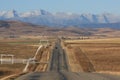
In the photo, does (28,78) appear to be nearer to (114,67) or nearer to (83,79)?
(83,79)

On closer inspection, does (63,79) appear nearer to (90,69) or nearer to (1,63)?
(90,69)

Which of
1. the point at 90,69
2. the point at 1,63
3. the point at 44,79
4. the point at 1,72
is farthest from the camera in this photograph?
the point at 1,63

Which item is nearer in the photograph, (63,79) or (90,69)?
(63,79)

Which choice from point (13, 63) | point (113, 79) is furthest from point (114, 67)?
point (113, 79)

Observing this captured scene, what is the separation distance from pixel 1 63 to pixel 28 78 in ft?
76.3

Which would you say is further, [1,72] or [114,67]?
[114,67]

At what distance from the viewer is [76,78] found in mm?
38844

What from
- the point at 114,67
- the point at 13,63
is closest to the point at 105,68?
the point at 114,67

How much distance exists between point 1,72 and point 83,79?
13.3 meters

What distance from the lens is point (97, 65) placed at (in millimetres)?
61688

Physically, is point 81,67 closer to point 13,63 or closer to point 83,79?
point 13,63

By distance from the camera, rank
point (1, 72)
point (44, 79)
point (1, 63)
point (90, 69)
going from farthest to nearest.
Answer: point (1, 63) < point (90, 69) < point (1, 72) < point (44, 79)

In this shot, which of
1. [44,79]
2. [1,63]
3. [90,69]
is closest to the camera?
[44,79]

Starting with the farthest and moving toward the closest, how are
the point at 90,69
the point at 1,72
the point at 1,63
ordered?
the point at 1,63
the point at 90,69
the point at 1,72
